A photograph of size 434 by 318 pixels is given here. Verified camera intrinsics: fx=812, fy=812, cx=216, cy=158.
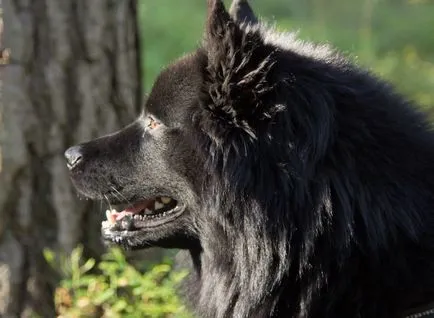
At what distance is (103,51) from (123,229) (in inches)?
50.9

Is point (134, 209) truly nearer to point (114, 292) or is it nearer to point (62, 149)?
point (114, 292)

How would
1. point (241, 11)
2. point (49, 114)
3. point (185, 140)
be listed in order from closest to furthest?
point (185, 140) < point (241, 11) < point (49, 114)

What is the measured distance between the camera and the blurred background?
4.39 metres

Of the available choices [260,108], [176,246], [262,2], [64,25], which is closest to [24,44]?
[64,25]

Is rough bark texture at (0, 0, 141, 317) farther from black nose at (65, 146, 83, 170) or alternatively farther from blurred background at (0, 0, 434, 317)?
black nose at (65, 146, 83, 170)

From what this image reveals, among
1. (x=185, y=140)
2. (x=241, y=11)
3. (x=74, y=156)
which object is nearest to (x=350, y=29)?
(x=241, y=11)

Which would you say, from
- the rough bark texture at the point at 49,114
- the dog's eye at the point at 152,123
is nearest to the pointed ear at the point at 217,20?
the dog's eye at the point at 152,123

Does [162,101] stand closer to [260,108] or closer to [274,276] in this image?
[260,108]

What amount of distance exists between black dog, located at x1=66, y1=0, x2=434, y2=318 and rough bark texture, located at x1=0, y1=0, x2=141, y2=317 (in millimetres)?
1293

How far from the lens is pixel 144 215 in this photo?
379 cm

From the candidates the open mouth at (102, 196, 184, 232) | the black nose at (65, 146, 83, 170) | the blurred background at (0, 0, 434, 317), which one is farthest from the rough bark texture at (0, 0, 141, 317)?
the open mouth at (102, 196, 184, 232)

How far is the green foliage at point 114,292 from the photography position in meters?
4.25

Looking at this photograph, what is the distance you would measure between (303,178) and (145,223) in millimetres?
919

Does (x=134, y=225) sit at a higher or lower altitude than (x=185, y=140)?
lower
